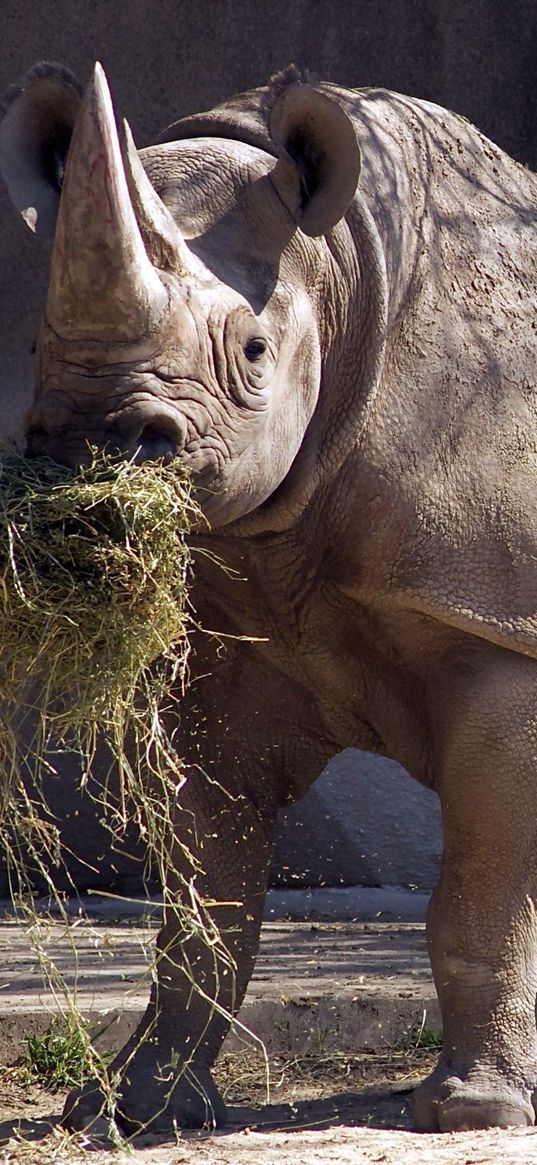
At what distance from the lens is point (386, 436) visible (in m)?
4.36

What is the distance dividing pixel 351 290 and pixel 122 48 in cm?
456

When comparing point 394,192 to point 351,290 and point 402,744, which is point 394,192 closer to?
point 351,290

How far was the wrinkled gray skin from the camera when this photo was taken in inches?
163

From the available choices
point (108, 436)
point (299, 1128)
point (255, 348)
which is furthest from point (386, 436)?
point (299, 1128)

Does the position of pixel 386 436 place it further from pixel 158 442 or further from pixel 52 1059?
pixel 52 1059

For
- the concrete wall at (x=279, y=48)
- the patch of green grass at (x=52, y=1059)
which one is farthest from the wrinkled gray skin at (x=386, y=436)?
the concrete wall at (x=279, y=48)

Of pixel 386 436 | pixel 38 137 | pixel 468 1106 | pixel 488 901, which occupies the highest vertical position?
pixel 38 137

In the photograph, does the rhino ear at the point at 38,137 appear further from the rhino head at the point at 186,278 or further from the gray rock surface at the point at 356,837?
the gray rock surface at the point at 356,837

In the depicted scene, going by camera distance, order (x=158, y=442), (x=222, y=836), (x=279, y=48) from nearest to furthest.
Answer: (x=158, y=442)
(x=222, y=836)
(x=279, y=48)

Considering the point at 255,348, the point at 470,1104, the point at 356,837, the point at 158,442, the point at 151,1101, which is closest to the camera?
the point at 158,442

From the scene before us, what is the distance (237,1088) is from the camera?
5.34 metres

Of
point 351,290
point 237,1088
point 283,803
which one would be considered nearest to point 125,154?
point 351,290

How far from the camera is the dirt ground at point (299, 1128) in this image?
394 centimetres

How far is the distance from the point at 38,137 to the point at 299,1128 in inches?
92.4
